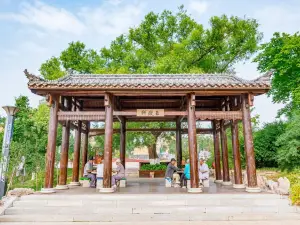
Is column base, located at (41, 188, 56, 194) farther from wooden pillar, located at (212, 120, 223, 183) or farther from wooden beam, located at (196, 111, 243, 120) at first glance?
wooden pillar, located at (212, 120, 223, 183)

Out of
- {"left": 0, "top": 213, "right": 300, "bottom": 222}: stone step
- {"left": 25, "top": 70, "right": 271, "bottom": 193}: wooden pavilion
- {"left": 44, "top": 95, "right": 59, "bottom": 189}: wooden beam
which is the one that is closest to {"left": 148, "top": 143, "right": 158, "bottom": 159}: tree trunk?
{"left": 25, "top": 70, "right": 271, "bottom": 193}: wooden pavilion

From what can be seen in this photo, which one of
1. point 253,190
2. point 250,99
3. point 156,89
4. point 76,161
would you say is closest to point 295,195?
point 253,190

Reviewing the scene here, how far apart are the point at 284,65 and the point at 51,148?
56.4 ft

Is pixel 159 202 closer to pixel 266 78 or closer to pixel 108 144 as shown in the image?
pixel 108 144

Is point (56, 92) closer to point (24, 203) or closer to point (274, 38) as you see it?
point (24, 203)

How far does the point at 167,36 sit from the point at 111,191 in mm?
16770

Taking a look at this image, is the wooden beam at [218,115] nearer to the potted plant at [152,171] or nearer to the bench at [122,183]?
the bench at [122,183]

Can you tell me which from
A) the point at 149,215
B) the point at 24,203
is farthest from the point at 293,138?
the point at 24,203

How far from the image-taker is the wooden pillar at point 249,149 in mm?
7605

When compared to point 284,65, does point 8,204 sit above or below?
below

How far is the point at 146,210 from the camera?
6.53m

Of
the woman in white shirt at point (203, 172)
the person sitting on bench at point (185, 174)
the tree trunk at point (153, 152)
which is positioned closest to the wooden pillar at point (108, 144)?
the person sitting on bench at point (185, 174)

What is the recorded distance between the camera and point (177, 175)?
1016 cm

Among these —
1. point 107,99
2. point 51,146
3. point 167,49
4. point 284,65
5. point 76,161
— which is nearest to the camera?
point 51,146
